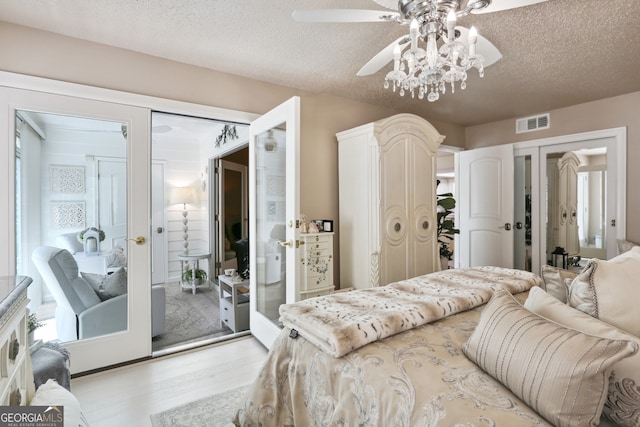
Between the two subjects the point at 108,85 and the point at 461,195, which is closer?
the point at 108,85

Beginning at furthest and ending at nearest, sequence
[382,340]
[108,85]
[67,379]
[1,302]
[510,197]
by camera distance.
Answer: [510,197] → [108,85] → [67,379] → [382,340] → [1,302]

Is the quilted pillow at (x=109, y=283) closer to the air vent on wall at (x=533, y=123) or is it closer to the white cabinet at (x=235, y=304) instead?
the white cabinet at (x=235, y=304)

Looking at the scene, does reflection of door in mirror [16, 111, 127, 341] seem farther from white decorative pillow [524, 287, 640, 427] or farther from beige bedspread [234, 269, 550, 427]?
white decorative pillow [524, 287, 640, 427]

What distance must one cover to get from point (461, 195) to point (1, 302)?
477 cm

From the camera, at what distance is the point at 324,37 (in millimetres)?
2248

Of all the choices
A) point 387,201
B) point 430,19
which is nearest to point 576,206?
point 387,201

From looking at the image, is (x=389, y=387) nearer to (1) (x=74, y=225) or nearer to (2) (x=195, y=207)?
(1) (x=74, y=225)

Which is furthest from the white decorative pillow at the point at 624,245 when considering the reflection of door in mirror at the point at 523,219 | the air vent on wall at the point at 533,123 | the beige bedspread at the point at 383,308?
the beige bedspread at the point at 383,308

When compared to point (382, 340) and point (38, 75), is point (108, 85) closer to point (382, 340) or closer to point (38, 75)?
point (38, 75)

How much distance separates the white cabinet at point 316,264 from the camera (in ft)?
9.37

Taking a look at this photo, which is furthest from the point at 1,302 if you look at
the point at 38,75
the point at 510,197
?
the point at 510,197

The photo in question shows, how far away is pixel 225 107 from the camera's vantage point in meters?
2.86

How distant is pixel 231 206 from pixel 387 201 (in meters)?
3.05

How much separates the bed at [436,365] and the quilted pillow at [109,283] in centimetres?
155
